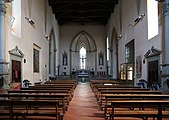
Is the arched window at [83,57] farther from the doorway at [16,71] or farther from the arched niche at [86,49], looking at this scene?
the doorway at [16,71]

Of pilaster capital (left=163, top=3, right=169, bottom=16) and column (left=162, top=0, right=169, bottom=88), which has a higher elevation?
pilaster capital (left=163, top=3, right=169, bottom=16)

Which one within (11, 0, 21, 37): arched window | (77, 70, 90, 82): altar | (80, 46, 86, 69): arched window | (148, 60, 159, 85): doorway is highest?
(11, 0, 21, 37): arched window

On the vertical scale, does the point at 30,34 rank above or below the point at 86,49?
below

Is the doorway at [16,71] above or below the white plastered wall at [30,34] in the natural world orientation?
below

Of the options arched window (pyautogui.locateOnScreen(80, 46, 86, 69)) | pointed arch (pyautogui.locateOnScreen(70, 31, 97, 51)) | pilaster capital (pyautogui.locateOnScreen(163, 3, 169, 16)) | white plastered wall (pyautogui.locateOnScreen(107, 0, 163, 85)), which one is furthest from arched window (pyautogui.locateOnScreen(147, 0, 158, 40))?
arched window (pyautogui.locateOnScreen(80, 46, 86, 69))

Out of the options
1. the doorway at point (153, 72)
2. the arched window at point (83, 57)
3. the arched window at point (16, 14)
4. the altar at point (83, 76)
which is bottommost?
the altar at point (83, 76)

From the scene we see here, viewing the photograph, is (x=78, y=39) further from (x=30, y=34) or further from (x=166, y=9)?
(x=166, y=9)

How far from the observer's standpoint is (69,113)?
6965 millimetres

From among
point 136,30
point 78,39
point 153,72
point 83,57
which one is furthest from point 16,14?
point 83,57

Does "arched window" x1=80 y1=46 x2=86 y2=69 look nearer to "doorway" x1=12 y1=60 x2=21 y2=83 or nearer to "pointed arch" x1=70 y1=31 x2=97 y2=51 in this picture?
"pointed arch" x1=70 y1=31 x2=97 y2=51

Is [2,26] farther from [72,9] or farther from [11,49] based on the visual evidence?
[72,9]

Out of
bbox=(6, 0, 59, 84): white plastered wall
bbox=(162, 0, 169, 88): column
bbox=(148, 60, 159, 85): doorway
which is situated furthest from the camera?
bbox=(6, 0, 59, 84): white plastered wall

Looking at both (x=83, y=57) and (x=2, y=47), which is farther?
(x=83, y=57)

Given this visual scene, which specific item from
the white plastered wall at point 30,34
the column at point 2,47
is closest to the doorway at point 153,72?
the column at point 2,47
